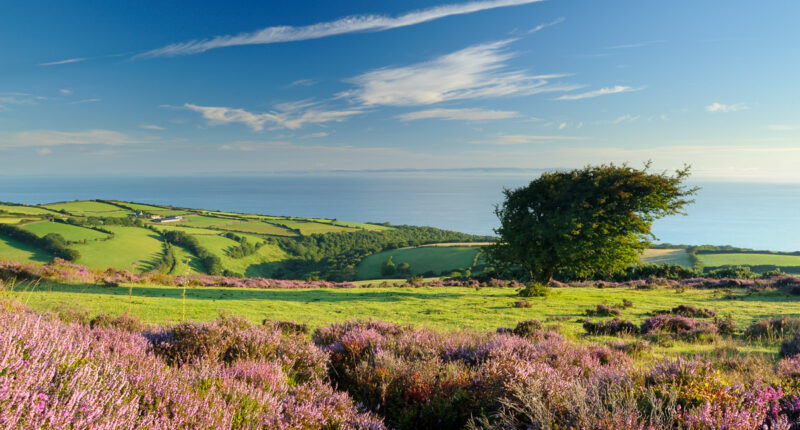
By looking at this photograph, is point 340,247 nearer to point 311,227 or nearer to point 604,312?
point 311,227

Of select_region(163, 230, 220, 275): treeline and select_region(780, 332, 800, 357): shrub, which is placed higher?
select_region(780, 332, 800, 357): shrub

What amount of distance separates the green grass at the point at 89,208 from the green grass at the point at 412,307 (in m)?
100

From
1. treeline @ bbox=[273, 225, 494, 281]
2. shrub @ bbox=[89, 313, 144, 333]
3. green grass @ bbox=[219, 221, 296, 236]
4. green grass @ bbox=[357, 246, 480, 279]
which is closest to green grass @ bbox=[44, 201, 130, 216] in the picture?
green grass @ bbox=[219, 221, 296, 236]

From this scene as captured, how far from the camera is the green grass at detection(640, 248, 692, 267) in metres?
50.6

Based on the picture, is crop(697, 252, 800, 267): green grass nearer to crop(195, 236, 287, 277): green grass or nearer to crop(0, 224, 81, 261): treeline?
crop(195, 236, 287, 277): green grass

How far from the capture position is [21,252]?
54.1 m

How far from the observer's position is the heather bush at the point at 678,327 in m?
10.5

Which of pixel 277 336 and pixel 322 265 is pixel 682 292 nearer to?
pixel 277 336

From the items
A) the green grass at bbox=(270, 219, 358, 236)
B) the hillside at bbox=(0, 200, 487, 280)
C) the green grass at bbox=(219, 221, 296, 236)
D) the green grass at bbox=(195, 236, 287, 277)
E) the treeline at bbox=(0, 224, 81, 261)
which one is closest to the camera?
the treeline at bbox=(0, 224, 81, 261)

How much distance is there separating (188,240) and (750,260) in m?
99.0

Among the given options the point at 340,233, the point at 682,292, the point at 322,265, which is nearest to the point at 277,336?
the point at 682,292

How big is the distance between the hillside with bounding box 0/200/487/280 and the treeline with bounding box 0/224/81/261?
0.43 feet

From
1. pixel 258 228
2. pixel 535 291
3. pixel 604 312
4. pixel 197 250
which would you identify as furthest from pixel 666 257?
pixel 258 228

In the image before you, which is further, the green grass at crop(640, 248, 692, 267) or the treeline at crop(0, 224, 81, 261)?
the treeline at crop(0, 224, 81, 261)
